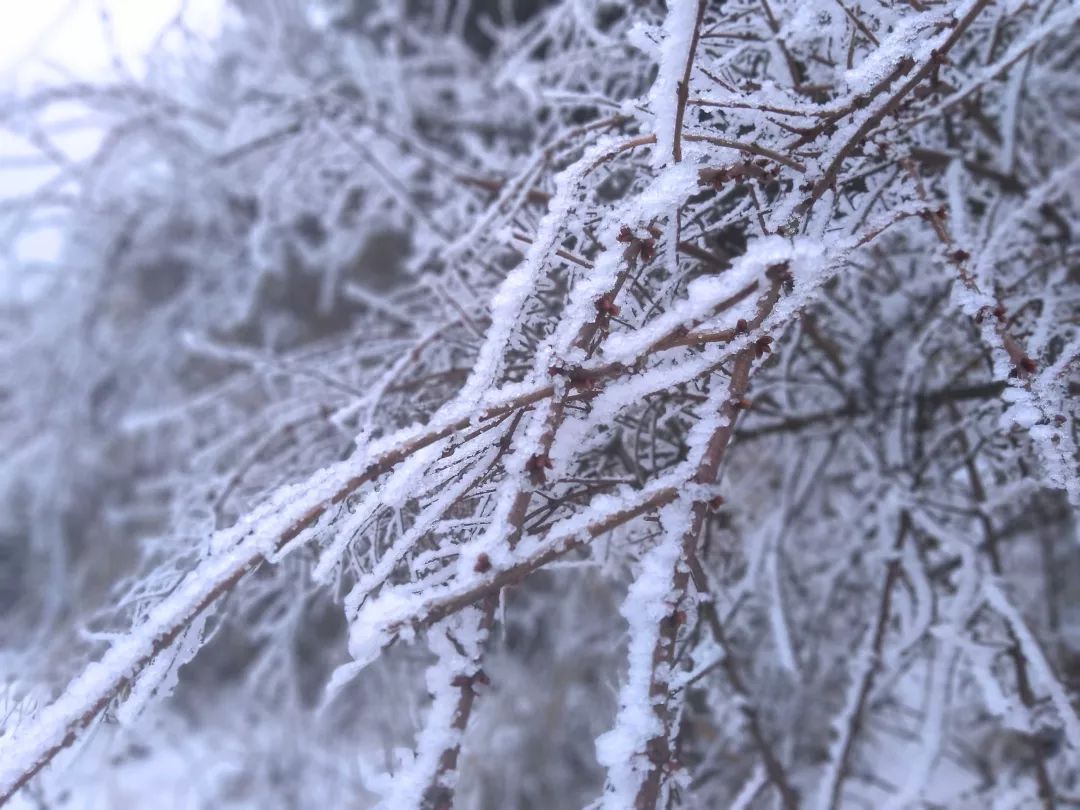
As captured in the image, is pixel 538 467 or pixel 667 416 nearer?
pixel 538 467

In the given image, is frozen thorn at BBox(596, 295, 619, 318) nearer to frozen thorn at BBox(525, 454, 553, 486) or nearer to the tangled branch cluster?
the tangled branch cluster

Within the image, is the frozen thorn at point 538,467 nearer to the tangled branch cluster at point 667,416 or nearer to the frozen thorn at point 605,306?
the tangled branch cluster at point 667,416

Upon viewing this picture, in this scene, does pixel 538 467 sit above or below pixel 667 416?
below

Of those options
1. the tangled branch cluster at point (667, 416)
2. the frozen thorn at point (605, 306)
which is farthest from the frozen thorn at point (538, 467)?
the frozen thorn at point (605, 306)

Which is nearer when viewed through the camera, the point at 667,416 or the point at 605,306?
the point at 605,306

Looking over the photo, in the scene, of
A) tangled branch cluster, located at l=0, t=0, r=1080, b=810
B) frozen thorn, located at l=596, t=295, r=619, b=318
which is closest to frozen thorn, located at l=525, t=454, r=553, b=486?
tangled branch cluster, located at l=0, t=0, r=1080, b=810

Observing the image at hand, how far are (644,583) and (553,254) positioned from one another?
1.10 feet

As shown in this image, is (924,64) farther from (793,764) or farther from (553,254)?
(793,764)

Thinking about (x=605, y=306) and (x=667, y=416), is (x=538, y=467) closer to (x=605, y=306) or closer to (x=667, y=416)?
(x=605, y=306)

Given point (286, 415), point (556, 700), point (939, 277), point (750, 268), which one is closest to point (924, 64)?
point (750, 268)

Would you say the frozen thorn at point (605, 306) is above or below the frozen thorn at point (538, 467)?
above

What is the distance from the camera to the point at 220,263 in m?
3.69

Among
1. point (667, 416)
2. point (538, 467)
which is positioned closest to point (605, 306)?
point (538, 467)

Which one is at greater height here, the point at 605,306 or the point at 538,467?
the point at 605,306
